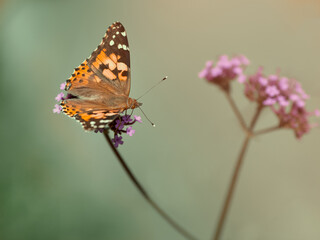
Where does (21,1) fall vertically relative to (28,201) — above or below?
above

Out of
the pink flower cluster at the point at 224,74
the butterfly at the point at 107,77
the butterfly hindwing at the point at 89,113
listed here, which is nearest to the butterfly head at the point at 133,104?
the butterfly at the point at 107,77

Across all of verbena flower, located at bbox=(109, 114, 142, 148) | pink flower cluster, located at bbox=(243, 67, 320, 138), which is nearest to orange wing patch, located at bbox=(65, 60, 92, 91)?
verbena flower, located at bbox=(109, 114, 142, 148)

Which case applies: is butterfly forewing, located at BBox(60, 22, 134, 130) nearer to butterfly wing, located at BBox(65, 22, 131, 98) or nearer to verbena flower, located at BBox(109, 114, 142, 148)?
butterfly wing, located at BBox(65, 22, 131, 98)

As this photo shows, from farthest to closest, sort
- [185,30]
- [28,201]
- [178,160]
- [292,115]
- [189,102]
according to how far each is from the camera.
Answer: [185,30]
[189,102]
[178,160]
[28,201]
[292,115]

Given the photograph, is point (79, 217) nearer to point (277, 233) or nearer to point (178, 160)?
point (178, 160)

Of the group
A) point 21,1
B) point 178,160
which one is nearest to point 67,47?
point 21,1

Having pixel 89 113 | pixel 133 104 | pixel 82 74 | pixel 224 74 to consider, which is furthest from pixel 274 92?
pixel 82 74

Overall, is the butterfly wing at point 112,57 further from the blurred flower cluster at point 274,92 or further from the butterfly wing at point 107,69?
the blurred flower cluster at point 274,92
